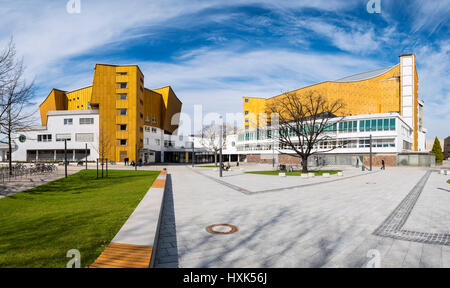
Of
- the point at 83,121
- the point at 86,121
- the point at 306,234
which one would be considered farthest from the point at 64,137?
the point at 306,234

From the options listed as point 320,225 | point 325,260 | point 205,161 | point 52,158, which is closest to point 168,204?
point 320,225

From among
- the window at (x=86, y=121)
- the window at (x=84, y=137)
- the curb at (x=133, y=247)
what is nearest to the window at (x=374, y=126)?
the curb at (x=133, y=247)

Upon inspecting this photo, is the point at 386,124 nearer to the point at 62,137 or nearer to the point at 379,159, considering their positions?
the point at 379,159

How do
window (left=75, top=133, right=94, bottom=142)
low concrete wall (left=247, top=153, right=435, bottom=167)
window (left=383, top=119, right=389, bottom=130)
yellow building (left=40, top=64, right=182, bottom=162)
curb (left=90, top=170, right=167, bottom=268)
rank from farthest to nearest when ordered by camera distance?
1. window (left=75, top=133, right=94, bottom=142)
2. yellow building (left=40, top=64, right=182, bottom=162)
3. window (left=383, top=119, right=389, bottom=130)
4. low concrete wall (left=247, top=153, right=435, bottom=167)
5. curb (left=90, top=170, right=167, bottom=268)

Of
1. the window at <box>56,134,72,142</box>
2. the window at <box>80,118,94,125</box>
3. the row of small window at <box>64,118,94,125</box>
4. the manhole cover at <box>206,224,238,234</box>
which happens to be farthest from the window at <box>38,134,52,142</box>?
the manhole cover at <box>206,224,238,234</box>

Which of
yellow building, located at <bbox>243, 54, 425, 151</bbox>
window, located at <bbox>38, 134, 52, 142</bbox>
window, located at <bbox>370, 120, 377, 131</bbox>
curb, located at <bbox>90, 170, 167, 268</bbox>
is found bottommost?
curb, located at <bbox>90, 170, 167, 268</bbox>

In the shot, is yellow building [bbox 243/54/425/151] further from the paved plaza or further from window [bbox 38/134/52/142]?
the paved plaza

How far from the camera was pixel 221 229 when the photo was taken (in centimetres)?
628

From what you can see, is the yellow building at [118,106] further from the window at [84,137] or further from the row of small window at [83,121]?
the row of small window at [83,121]

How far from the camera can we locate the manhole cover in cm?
604

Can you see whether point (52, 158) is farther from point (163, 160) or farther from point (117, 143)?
point (163, 160)

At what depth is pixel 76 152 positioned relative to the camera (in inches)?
2147

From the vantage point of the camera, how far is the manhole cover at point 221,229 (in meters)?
6.04

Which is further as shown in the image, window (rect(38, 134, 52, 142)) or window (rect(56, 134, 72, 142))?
window (rect(38, 134, 52, 142))
